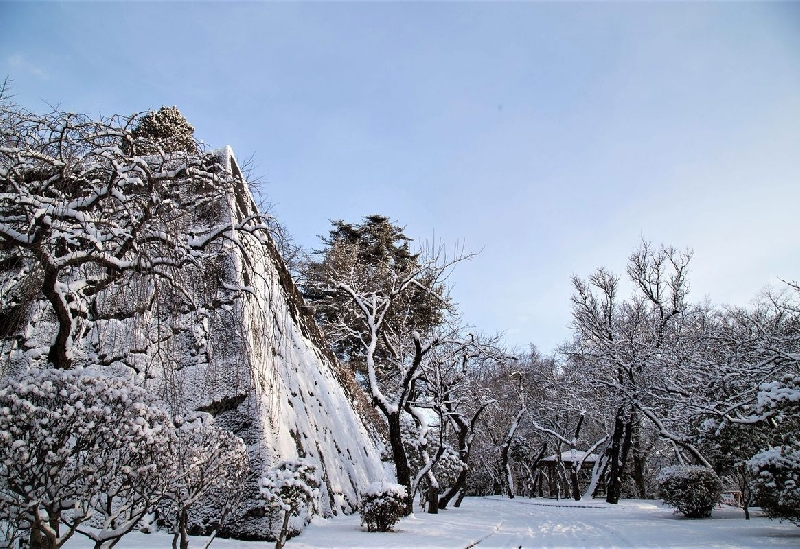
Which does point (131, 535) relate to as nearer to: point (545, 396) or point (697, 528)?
point (697, 528)

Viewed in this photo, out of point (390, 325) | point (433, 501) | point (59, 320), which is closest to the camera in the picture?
point (59, 320)

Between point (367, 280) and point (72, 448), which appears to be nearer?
point (72, 448)

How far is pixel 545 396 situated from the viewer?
29.7 m

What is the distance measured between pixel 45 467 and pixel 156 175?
8.16 feet

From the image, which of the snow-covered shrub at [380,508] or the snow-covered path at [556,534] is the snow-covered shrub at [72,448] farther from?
the snow-covered shrub at [380,508]

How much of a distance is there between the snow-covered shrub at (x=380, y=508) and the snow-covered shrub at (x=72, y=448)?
15.6ft

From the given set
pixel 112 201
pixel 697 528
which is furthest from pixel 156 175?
pixel 697 528

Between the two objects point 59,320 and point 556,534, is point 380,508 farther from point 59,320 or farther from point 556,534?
point 59,320


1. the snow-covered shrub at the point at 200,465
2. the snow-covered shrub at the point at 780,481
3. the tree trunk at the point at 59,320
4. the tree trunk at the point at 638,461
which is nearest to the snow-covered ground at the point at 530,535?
the snow-covered shrub at the point at 780,481

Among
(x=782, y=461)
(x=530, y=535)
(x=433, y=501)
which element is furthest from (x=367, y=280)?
(x=782, y=461)

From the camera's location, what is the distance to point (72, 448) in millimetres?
3268

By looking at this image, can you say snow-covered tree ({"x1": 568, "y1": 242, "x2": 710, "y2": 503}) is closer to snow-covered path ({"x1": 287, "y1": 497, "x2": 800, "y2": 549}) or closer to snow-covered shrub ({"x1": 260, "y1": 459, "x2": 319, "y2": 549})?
snow-covered path ({"x1": 287, "y1": 497, "x2": 800, "y2": 549})

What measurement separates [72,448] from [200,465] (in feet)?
3.74

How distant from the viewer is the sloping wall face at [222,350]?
5.18 m
